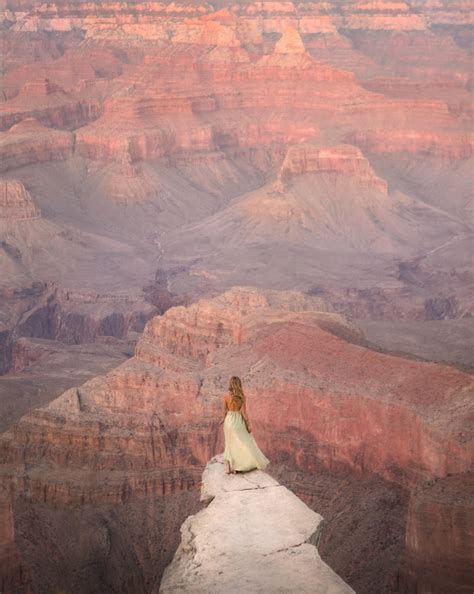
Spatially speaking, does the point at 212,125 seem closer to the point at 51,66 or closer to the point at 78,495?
the point at 51,66

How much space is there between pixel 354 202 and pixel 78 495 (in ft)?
217

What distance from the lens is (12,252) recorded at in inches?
3792

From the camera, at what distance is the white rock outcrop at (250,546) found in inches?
1042

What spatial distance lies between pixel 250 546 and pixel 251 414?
16918 mm

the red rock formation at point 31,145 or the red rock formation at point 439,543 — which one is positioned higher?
the red rock formation at point 439,543

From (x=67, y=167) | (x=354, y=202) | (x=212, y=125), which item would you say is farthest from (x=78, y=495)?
(x=212, y=125)

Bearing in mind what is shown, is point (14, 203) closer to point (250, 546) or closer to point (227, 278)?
point (227, 278)

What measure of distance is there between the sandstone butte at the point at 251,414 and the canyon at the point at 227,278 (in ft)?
0.25

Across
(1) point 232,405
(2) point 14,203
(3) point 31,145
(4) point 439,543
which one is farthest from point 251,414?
(3) point 31,145

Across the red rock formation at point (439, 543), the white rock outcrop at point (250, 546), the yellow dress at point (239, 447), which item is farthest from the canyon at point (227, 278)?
the white rock outcrop at point (250, 546)

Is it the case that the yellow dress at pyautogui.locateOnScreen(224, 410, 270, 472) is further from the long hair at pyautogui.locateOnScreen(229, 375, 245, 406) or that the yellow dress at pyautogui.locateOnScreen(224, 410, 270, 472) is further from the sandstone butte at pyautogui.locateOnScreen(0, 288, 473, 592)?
the sandstone butte at pyautogui.locateOnScreen(0, 288, 473, 592)

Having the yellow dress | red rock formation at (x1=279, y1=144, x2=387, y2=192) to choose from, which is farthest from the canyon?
the yellow dress

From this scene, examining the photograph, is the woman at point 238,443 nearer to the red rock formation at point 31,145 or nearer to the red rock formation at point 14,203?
the red rock formation at point 14,203

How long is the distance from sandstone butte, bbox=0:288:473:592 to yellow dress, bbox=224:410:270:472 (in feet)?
27.3
